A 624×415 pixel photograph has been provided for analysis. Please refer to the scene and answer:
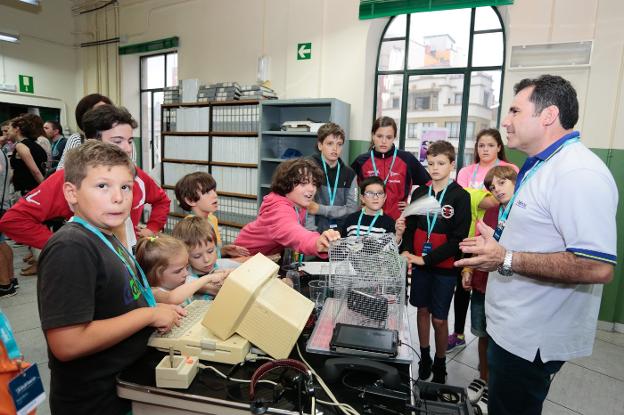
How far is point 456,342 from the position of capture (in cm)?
286

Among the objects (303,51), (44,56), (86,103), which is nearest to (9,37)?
(44,56)

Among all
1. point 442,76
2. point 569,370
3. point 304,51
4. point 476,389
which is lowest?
point 569,370

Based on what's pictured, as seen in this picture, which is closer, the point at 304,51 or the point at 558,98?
the point at 558,98

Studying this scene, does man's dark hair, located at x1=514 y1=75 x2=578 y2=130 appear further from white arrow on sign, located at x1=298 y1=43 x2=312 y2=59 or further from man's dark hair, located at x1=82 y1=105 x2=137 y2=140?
white arrow on sign, located at x1=298 y1=43 x2=312 y2=59

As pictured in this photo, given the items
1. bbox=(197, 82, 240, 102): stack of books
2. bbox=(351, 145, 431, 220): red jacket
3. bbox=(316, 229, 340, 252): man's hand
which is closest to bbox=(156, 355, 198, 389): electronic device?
bbox=(316, 229, 340, 252): man's hand

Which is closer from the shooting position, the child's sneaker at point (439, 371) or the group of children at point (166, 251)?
the group of children at point (166, 251)

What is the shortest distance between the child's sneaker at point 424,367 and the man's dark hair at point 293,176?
1349 millimetres

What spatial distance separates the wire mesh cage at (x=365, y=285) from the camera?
1.29 m

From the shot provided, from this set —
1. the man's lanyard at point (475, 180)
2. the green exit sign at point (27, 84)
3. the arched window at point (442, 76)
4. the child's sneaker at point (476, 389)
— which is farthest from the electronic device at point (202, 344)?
the green exit sign at point (27, 84)

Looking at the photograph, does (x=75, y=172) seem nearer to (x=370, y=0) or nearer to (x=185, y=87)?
(x=370, y=0)

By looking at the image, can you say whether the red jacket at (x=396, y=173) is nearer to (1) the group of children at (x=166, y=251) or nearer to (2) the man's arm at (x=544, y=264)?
(1) the group of children at (x=166, y=251)

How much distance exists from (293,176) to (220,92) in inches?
127

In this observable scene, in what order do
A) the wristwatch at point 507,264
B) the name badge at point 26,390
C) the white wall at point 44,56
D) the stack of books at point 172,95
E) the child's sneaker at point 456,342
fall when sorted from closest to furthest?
the name badge at point 26,390 < the wristwatch at point 507,264 < the child's sneaker at point 456,342 < the stack of books at point 172,95 < the white wall at point 44,56

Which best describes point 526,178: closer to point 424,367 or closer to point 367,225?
point 367,225
